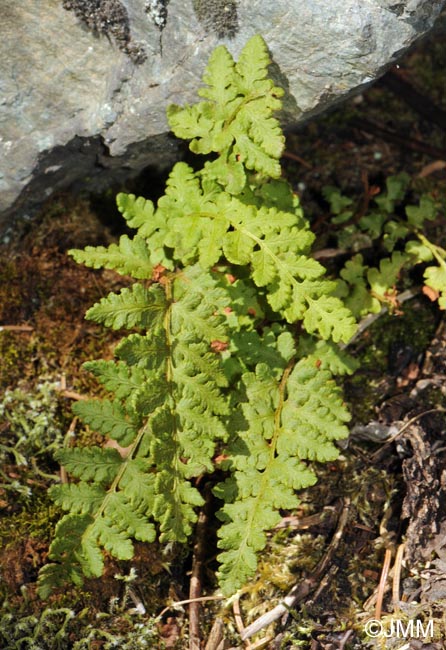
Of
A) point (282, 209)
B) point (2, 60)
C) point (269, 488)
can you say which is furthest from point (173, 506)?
point (2, 60)

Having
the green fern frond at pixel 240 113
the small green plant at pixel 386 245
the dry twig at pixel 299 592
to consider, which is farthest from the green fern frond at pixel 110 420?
the small green plant at pixel 386 245

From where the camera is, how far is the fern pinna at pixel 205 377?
3.14 metres

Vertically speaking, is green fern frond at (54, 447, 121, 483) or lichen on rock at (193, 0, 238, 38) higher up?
lichen on rock at (193, 0, 238, 38)

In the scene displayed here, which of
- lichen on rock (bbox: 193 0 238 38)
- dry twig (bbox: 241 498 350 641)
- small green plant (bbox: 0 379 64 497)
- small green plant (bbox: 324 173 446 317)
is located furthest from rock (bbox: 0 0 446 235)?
dry twig (bbox: 241 498 350 641)

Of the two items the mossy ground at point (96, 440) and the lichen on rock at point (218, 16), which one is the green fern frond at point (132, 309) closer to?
the mossy ground at point (96, 440)

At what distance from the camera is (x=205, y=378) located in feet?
10.4

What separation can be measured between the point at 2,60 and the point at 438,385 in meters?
3.10

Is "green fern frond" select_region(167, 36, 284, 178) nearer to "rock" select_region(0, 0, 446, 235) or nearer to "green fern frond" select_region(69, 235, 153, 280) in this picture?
"rock" select_region(0, 0, 446, 235)

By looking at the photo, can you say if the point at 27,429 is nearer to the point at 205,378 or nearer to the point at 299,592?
the point at 205,378

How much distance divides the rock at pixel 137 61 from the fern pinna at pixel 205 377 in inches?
11.4

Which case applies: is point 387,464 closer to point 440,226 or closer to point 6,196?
point 440,226

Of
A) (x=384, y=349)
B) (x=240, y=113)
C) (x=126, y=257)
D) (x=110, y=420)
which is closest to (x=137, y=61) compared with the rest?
(x=240, y=113)

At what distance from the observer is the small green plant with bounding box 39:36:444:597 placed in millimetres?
3145

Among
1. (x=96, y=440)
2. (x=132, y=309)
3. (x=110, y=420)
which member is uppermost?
(x=132, y=309)
